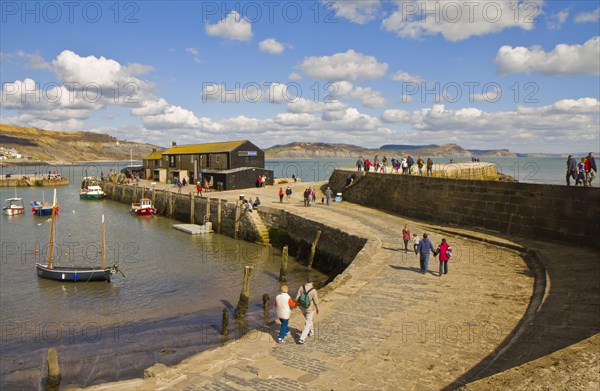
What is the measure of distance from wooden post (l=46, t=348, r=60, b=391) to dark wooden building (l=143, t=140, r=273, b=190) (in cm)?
3710

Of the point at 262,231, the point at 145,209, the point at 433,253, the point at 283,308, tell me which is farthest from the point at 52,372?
the point at 145,209

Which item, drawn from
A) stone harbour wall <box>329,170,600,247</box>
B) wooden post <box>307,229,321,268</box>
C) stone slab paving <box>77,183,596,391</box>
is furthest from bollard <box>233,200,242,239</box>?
stone slab paving <box>77,183,596,391</box>

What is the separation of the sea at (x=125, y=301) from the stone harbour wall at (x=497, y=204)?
2.66 meters

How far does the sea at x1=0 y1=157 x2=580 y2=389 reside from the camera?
13930 millimetres

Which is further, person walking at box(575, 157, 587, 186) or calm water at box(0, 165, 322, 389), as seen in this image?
person walking at box(575, 157, 587, 186)

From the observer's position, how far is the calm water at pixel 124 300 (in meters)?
14.0

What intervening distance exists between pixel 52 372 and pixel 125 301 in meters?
8.21

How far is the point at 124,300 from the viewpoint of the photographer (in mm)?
19656

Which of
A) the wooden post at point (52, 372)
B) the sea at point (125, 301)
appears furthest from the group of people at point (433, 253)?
the wooden post at point (52, 372)

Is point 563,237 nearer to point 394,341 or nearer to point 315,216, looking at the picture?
point 394,341

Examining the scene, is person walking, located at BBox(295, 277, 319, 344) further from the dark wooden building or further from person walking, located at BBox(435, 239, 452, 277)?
the dark wooden building

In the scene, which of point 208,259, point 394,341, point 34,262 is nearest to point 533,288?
point 394,341

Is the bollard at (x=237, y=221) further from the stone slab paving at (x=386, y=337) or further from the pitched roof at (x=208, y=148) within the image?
the pitched roof at (x=208, y=148)

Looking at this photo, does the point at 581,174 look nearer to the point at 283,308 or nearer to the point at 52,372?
the point at 283,308
